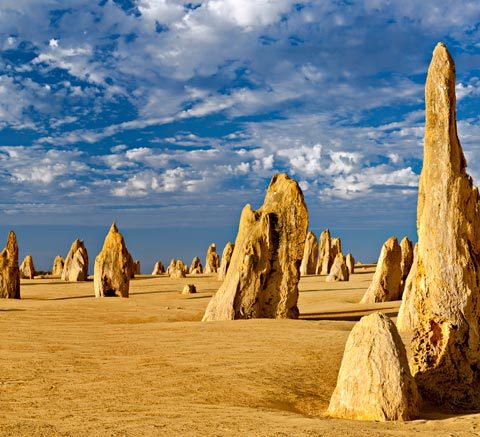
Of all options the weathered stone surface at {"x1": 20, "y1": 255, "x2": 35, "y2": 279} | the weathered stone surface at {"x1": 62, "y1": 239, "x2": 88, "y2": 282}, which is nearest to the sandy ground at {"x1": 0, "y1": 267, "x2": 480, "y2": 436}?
the weathered stone surface at {"x1": 62, "y1": 239, "x2": 88, "y2": 282}

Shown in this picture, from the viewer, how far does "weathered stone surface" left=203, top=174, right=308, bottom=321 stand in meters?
15.4

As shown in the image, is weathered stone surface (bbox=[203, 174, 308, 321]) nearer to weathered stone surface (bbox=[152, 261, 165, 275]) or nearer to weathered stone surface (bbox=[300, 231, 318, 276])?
Answer: weathered stone surface (bbox=[300, 231, 318, 276])

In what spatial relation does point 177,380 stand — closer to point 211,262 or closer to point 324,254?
point 324,254

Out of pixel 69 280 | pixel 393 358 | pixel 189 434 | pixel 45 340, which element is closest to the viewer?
pixel 189 434

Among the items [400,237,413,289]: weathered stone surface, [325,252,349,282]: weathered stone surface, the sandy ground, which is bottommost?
the sandy ground

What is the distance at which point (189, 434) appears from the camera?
6.43 metres

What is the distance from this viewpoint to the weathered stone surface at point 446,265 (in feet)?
28.6

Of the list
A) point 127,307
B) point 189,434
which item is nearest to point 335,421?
point 189,434

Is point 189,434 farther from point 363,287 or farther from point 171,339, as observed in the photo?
point 363,287

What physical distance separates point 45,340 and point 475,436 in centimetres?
799

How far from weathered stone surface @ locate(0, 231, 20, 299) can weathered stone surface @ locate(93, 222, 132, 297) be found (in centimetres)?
298

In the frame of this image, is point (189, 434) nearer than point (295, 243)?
Yes

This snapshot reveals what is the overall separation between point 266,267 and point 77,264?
985 inches

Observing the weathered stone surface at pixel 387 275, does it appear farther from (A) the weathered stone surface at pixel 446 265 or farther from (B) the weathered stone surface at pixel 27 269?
(B) the weathered stone surface at pixel 27 269
